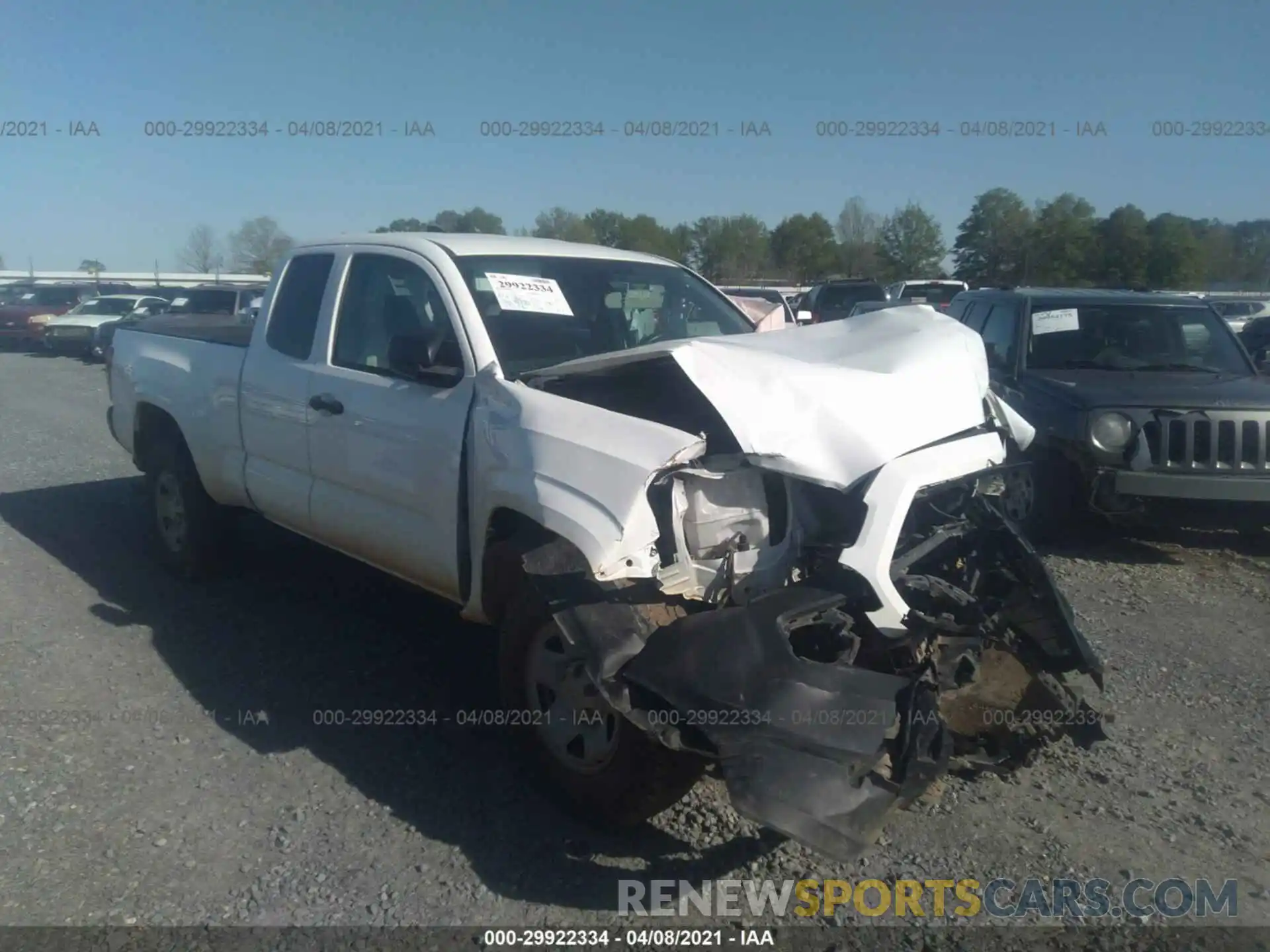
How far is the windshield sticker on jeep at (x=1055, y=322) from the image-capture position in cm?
803

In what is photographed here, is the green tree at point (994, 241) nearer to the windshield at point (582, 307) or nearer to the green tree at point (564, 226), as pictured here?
the green tree at point (564, 226)

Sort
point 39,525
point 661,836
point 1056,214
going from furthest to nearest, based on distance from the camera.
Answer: point 1056,214 → point 39,525 → point 661,836

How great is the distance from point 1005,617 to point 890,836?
853mm

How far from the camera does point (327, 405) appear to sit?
4.80 m

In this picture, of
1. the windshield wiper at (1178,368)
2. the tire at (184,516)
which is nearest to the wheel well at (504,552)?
the tire at (184,516)

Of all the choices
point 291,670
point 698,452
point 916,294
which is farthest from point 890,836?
point 916,294

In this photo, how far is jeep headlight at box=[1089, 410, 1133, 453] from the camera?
678 centimetres

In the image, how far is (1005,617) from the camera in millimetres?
3617

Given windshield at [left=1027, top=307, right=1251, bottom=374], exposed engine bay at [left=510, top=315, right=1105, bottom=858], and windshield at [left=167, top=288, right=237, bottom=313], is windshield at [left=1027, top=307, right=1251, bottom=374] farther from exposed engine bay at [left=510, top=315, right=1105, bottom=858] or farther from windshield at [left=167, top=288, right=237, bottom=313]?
windshield at [left=167, top=288, right=237, bottom=313]

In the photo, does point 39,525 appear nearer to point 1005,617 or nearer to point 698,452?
point 698,452

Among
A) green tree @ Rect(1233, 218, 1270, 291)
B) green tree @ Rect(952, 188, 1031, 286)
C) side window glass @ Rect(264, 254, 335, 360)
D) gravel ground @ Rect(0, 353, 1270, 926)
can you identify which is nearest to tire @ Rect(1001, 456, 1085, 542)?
gravel ground @ Rect(0, 353, 1270, 926)

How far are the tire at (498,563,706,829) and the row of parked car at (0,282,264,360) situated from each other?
17.1 meters

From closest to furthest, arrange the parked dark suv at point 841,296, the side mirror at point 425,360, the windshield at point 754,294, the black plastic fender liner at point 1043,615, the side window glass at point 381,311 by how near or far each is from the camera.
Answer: the black plastic fender liner at point 1043,615 → the side mirror at point 425,360 → the side window glass at point 381,311 → the windshield at point 754,294 → the parked dark suv at point 841,296

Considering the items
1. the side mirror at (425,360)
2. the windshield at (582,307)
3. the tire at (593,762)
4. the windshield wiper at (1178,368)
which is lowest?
the tire at (593,762)
